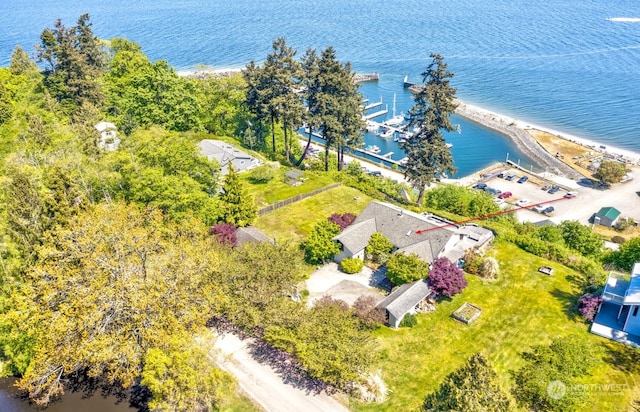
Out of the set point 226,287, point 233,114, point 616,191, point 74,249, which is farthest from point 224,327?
point 616,191

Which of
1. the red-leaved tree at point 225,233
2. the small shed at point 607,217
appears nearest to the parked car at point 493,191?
the small shed at point 607,217

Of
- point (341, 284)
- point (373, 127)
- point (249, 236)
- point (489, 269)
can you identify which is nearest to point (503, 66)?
point (373, 127)

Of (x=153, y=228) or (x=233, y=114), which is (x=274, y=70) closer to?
(x=233, y=114)

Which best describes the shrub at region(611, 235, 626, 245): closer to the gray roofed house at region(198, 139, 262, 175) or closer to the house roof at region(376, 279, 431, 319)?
the house roof at region(376, 279, 431, 319)

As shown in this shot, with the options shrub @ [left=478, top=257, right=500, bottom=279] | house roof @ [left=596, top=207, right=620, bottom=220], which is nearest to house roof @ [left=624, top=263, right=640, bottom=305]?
shrub @ [left=478, top=257, right=500, bottom=279]

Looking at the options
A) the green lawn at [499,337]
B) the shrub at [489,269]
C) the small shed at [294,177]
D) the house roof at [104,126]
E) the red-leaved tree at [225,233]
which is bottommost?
the green lawn at [499,337]

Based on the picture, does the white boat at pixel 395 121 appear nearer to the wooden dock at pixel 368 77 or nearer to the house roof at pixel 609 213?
the wooden dock at pixel 368 77
